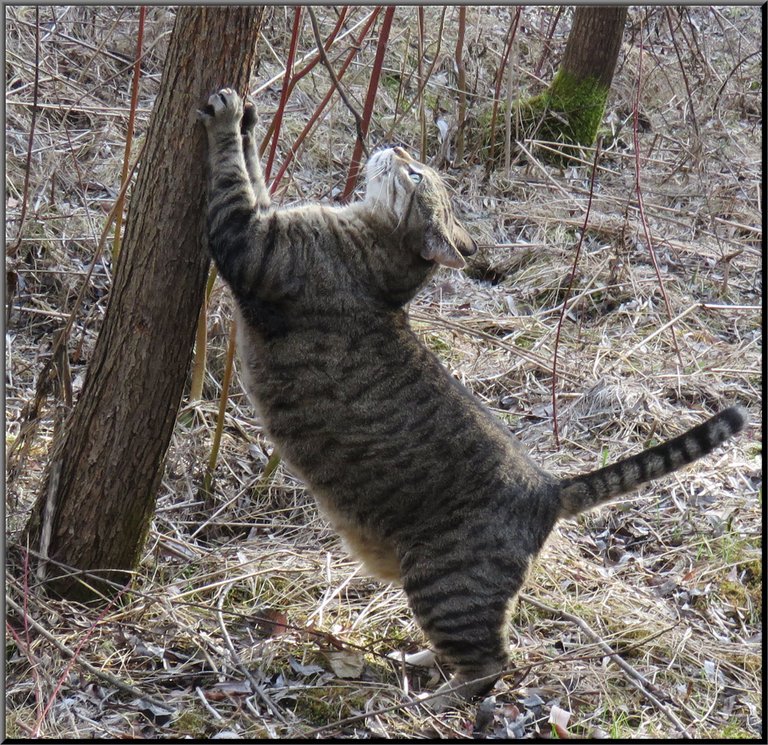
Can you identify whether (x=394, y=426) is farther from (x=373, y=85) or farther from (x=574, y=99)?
(x=574, y=99)

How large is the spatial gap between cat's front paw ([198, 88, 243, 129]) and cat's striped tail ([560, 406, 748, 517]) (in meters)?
1.99

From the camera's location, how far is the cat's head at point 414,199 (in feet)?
12.9

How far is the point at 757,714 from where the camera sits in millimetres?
3730

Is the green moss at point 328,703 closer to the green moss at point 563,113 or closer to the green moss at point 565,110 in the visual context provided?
the green moss at point 563,113

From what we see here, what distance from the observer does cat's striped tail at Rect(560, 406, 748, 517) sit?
11.5 feet

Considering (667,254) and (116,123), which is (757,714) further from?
(116,123)

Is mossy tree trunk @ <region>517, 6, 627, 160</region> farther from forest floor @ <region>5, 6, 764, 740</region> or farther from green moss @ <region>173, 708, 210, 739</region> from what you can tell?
green moss @ <region>173, 708, 210, 739</region>

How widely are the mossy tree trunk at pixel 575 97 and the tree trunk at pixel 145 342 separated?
5.49m

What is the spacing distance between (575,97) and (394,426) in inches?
226

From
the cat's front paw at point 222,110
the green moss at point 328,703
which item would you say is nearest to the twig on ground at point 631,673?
the green moss at point 328,703

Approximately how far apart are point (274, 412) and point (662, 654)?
2040 mm

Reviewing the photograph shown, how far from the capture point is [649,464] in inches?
140

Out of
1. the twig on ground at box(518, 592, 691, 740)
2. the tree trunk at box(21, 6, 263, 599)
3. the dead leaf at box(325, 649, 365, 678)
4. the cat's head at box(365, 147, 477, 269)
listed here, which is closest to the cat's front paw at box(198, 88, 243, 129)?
the tree trunk at box(21, 6, 263, 599)

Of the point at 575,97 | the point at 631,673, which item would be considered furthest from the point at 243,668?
the point at 575,97
